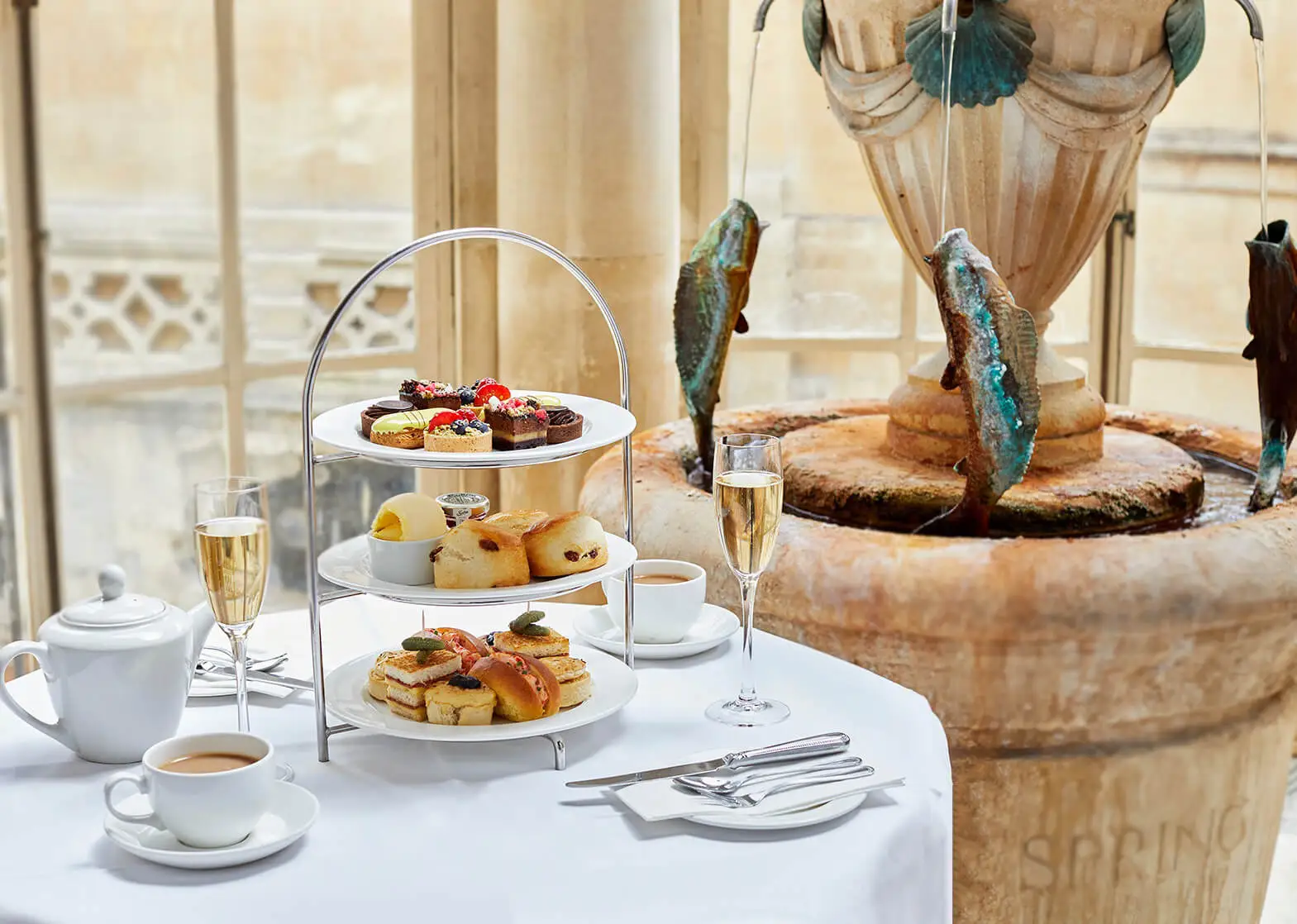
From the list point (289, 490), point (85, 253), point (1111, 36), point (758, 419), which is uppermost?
point (1111, 36)

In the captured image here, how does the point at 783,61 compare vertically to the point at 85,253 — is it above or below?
above

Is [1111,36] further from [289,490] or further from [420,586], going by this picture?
[289,490]

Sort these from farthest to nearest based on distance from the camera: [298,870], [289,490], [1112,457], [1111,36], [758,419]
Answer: [289,490]
[758,419]
[1112,457]
[1111,36]
[298,870]

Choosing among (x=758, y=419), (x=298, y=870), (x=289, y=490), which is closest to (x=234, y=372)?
(x=289, y=490)

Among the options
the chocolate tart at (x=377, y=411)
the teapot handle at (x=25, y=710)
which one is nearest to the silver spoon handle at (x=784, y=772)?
the chocolate tart at (x=377, y=411)

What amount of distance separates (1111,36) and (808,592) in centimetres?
116

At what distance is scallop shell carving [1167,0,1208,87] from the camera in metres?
2.72

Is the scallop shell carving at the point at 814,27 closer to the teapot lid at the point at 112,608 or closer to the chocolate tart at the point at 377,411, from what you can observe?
the chocolate tart at the point at 377,411

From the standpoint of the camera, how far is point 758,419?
3484mm

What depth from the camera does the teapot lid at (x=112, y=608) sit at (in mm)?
1487

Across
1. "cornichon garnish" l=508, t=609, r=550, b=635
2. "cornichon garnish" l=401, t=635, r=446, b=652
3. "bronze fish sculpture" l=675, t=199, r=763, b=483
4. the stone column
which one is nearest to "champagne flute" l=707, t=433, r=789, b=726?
"cornichon garnish" l=508, t=609, r=550, b=635

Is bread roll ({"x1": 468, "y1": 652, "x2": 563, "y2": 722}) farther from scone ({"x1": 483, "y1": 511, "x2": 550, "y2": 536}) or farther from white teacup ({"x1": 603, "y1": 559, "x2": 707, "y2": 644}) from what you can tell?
white teacup ({"x1": 603, "y1": 559, "x2": 707, "y2": 644})

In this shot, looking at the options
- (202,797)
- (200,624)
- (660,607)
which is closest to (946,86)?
(660,607)

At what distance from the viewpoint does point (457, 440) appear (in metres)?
1.54
